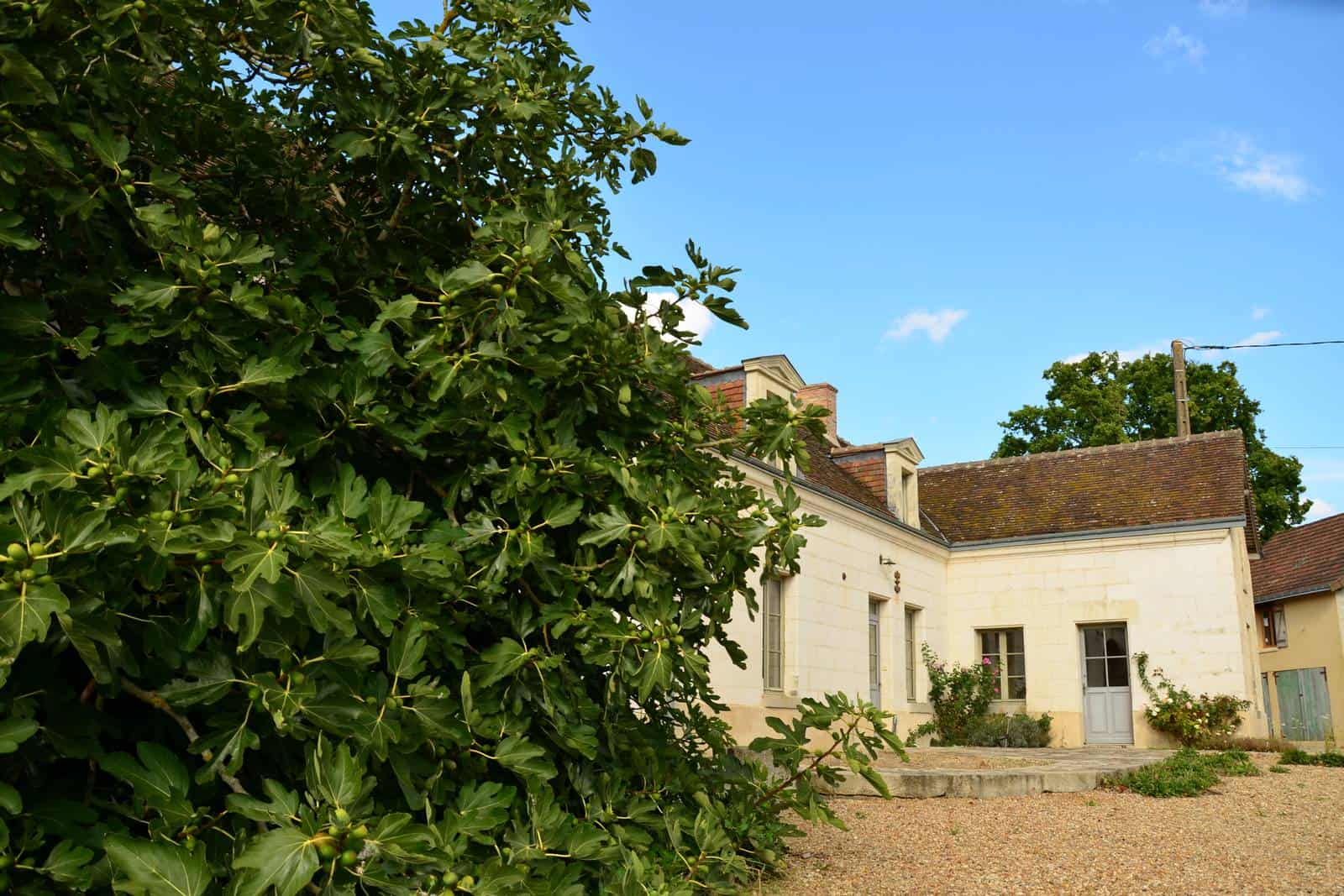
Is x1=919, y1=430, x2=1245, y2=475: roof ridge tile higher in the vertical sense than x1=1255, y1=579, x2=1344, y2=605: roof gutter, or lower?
higher

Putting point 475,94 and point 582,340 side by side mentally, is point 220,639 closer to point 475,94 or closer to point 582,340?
point 582,340

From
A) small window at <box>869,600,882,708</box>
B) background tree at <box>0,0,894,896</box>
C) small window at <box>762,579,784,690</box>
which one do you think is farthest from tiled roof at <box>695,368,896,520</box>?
background tree at <box>0,0,894,896</box>

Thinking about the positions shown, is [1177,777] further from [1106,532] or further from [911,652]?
[1106,532]

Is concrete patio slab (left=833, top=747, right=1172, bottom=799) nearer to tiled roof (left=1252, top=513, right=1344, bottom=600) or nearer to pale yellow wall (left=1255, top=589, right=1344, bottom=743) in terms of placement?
pale yellow wall (left=1255, top=589, right=1344, bottom=743)

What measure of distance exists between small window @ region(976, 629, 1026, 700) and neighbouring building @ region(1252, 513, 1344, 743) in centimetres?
749

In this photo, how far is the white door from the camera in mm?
15430

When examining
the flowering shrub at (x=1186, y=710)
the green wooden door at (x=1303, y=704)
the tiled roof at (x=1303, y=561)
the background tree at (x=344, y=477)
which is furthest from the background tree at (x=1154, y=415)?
the background tree at (x=344, y=477)

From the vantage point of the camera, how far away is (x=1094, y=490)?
55.4ft

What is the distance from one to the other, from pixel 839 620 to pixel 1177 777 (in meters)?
4.83

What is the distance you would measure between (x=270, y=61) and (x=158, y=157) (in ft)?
1.39

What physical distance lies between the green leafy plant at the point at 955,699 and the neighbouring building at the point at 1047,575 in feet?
0.91

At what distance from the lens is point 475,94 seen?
8.90 feet

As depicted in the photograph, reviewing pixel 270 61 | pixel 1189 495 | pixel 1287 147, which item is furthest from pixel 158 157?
pixel 1189 495

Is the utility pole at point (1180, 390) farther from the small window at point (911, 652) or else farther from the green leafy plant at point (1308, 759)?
the green leafy plant at point (1308, 759)
